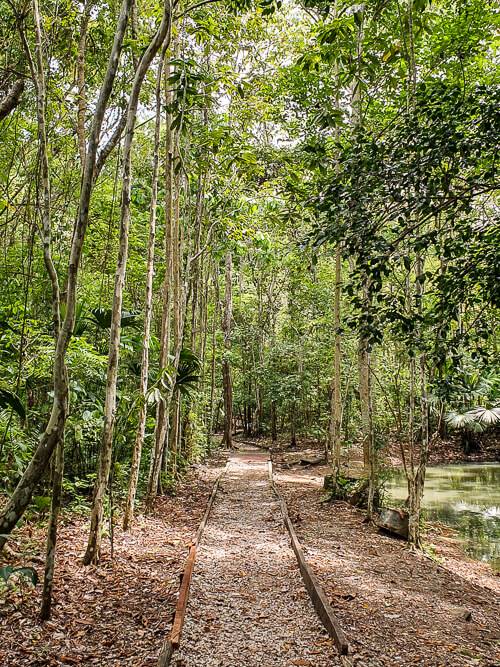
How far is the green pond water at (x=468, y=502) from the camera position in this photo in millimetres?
10562

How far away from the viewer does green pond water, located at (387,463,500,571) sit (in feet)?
34.7

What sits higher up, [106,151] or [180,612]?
[106,151]

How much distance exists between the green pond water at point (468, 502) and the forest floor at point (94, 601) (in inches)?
237

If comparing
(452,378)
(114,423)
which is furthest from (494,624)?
(114,423)

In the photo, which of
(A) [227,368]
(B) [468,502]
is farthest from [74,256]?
(A) [227,368]

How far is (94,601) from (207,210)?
35.9 feet

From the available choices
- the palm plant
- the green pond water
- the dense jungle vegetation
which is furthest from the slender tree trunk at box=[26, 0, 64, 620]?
the palm plant

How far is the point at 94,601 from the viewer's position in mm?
5184

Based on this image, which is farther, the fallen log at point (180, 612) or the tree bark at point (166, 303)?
the tree bark at point (166, 303)

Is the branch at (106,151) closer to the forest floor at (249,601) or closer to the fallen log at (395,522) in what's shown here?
the forest floor at (249,601)

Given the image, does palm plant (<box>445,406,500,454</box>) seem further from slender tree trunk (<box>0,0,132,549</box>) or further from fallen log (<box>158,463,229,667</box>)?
slender tree trunk (<box>0,0,132,549</box>)

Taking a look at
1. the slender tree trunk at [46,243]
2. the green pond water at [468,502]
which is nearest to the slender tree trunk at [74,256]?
the slender tree trunk at [46,243]

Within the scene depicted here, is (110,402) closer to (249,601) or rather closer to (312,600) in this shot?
(249,601)

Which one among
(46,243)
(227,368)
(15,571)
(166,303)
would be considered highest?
(227,368)
